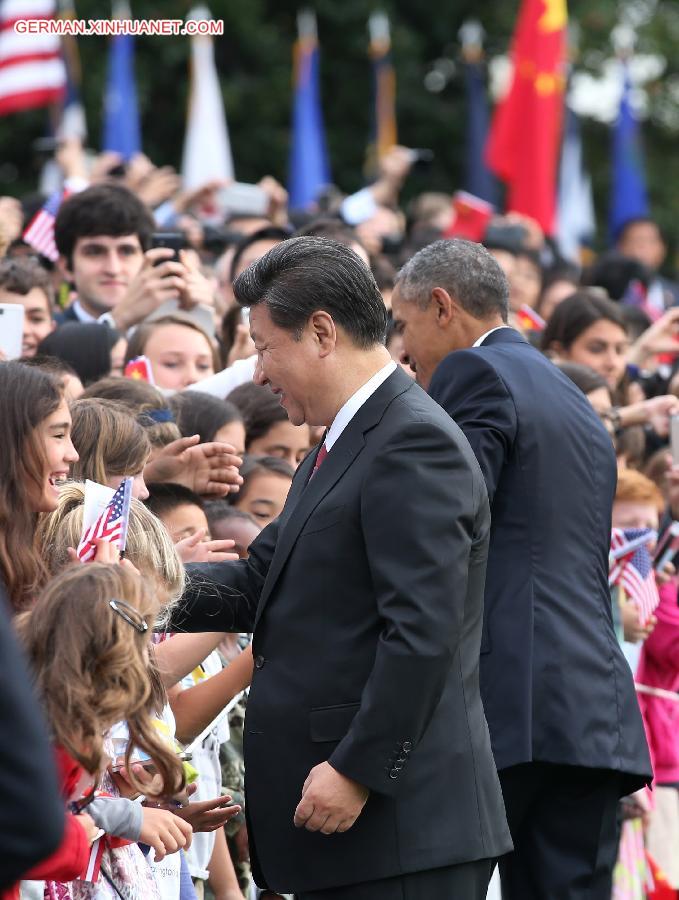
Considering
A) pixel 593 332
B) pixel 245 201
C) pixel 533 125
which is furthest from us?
pixel 533 125

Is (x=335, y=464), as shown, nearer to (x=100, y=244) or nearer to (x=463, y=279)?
(x=463, y=279)

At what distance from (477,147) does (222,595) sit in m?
13.8

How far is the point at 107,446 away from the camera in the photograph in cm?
458

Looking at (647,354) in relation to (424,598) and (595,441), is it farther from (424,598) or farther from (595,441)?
(424,598)

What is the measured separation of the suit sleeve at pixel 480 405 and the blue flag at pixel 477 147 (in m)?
12.2

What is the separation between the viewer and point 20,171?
2303 centimetres

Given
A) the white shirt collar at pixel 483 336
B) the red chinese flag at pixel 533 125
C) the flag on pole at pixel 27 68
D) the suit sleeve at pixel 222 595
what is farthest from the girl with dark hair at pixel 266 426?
the red chinese flag at pixel 533 125

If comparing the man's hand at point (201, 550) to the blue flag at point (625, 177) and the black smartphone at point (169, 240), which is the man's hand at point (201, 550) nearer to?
the black smartphone at point (169, 240)

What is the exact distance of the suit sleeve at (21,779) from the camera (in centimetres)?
194

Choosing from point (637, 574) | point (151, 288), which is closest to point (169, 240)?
point (151, 288)

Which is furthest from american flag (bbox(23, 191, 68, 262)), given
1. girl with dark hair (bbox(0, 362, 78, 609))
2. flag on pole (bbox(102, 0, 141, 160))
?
flag on pole (bbox(102, 0, 141, 160))

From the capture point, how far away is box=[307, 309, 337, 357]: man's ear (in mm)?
3783

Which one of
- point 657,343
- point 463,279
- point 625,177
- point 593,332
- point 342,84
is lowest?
point 625,177

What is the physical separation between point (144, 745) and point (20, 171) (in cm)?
2057
